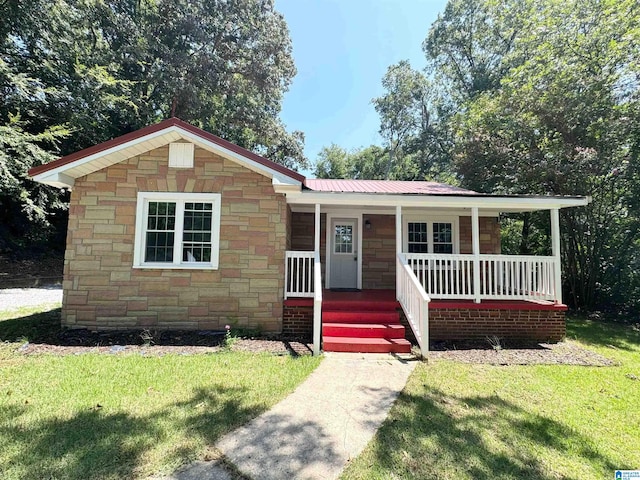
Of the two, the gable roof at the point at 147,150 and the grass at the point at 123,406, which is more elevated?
the gable roof at the point at 147,150

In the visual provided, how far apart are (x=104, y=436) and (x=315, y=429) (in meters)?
1.95

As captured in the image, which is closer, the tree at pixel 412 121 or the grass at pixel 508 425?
the grass at pixel 508 425

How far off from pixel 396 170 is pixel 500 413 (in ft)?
92.5

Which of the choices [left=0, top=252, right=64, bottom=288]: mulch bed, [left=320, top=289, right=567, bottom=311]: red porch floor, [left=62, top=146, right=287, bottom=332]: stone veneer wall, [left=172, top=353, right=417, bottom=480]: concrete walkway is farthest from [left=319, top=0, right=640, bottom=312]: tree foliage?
[left=0, top=252, right=64, bottom=288]: mulch bed

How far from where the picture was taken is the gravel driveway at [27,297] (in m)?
9.14

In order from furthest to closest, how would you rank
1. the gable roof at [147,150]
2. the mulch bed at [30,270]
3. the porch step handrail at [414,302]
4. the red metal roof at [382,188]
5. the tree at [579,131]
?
the mulch bed at [30,270] < the tree at [579,131] < the red metal roof at [382,188] < the gable roof at [147,150] < the porch step handrail at [414,302]

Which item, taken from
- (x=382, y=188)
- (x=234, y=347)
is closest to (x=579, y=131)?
(x=382, y=188)

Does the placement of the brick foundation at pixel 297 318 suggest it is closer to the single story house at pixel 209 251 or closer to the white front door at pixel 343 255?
the single story house at pixel 209 251

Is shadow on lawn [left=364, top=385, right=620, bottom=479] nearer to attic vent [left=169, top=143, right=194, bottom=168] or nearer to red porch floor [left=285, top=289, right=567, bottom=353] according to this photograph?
red porch floor [left=285, top=289, right=567, bottom=353]

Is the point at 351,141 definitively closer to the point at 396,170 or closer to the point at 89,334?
the point at 396,170

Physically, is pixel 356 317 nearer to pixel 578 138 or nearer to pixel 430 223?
pixel 430 223

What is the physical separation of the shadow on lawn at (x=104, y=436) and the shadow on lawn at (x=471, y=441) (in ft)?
5.11

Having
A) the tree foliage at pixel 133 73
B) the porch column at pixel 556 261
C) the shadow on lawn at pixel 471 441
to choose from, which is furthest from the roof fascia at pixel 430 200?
the tree foliage at pixel 133 73

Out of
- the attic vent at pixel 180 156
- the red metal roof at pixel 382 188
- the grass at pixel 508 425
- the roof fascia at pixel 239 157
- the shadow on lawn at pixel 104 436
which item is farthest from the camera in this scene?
the red metal roof at pixel 382 188
